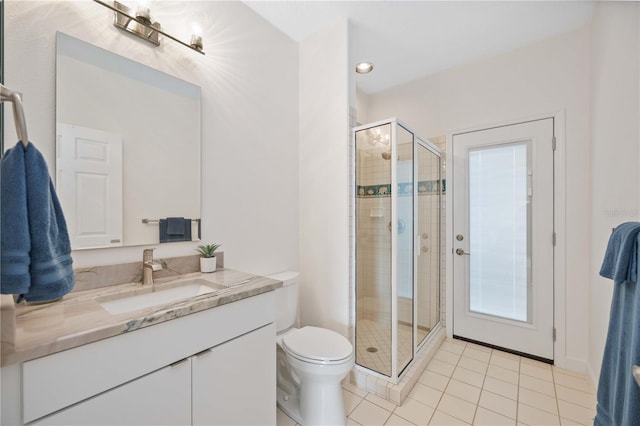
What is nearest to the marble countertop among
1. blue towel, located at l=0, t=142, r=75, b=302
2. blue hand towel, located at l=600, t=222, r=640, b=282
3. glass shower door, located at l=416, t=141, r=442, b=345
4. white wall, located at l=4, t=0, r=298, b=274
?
blue towel, located at l=0, t=142, r=75, b=302

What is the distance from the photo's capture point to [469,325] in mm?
2609

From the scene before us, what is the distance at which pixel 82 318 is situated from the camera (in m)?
0.89

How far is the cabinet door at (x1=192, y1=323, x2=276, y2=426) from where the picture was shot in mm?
1097

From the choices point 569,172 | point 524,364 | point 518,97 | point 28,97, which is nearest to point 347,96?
point 518,97

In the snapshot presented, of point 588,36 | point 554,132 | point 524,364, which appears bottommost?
point 524,364

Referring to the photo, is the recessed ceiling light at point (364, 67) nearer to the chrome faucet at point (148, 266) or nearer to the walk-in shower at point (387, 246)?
the walk-in shower at point (387, 246)

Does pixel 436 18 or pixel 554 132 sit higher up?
pixel 436 18

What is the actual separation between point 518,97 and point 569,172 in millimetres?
752

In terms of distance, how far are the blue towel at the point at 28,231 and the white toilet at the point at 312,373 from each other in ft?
3.79

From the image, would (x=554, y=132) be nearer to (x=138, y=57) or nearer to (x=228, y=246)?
(x=228, y=246)

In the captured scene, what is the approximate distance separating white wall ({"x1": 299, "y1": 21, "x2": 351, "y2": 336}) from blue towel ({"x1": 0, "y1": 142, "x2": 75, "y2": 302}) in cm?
156

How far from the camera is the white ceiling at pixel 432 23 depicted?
1.91 meters

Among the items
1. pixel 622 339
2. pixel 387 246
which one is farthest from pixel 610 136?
pixel 387 246

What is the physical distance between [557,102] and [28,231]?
320cm
